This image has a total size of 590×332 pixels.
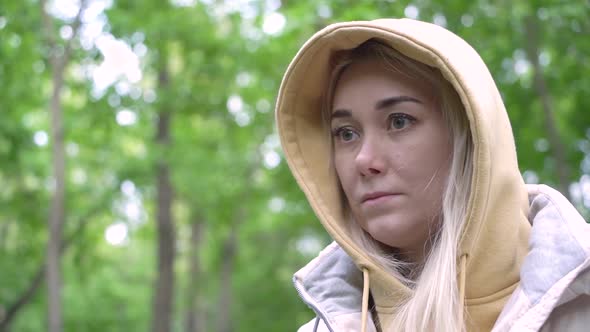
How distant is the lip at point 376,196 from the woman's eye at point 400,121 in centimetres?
20

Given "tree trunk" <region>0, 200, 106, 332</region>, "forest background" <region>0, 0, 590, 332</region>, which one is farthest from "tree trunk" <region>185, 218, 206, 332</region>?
"tree trunk" <region>0, 200, 106, 332</region>

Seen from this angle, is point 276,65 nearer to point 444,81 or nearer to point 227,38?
point 227,38

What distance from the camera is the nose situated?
7.75 ft

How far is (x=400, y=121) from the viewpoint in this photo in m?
2.39

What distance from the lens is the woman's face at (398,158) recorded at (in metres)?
2.36

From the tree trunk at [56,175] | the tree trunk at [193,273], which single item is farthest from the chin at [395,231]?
the tree trunk at [193,273]

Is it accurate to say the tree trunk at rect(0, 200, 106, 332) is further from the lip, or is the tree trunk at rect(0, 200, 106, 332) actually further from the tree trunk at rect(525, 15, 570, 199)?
the lip

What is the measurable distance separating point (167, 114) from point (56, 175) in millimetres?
4846

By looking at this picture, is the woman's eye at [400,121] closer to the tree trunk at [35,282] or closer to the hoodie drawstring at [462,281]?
the hoodie drawstring at [462,281]

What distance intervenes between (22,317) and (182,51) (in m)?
8.19

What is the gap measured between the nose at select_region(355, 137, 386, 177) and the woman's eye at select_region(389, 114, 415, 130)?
0.07m

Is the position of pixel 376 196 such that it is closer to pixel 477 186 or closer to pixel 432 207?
pixel 432 207

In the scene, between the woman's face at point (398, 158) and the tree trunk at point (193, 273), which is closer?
the woman's face at point (398, 158)

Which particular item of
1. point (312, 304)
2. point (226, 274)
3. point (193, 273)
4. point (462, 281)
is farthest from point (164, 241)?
point (462, 281)
